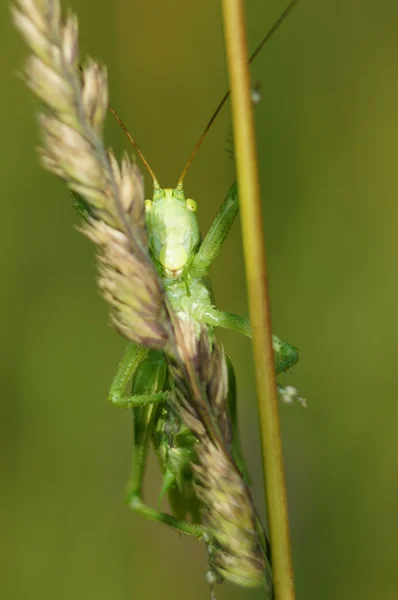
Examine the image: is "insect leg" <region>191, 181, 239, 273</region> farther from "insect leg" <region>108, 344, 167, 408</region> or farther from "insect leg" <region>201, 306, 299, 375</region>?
"insect leg" <region>108, 344, 167, 408</region>

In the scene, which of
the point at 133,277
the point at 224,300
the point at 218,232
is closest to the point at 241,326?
Result: the point at 218,232

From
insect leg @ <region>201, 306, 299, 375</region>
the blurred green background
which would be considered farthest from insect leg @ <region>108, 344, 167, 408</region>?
the blurred green background

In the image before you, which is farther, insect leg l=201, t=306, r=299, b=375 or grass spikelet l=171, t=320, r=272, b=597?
insect leg l=201, t=306, r=299, b=375

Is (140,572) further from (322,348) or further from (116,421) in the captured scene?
(322,348)

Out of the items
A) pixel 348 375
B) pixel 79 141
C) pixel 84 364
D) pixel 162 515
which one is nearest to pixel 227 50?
pixel 79 141

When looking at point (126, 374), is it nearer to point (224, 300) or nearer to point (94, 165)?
point (224, 300)

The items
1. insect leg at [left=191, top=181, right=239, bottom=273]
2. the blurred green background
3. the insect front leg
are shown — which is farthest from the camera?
the blurred green background
